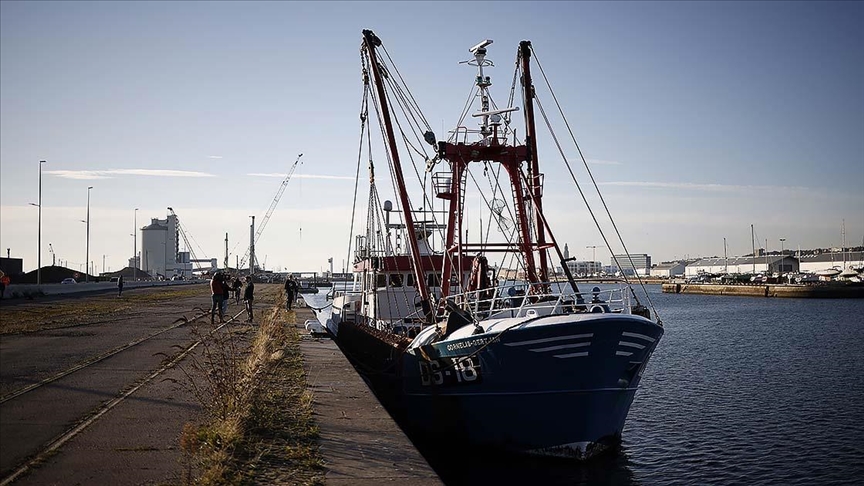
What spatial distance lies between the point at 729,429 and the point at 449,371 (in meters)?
9.32

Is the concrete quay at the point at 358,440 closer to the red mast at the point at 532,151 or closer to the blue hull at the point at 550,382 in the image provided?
the blue hull at the point at 550,382

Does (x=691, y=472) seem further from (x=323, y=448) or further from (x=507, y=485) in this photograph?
(x=323, y=448)

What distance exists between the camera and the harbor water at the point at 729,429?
16.5m

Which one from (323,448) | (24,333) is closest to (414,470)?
(323,448)

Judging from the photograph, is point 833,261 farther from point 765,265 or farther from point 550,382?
Result: point 550,382

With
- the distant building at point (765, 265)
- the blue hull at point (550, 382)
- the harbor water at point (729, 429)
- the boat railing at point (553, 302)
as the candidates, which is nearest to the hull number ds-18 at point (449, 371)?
the blue hull at point (550, 382)

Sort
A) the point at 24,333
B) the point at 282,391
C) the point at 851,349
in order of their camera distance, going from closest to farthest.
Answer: the point at 282,391 < the point at 24,333 < the point at 851,349

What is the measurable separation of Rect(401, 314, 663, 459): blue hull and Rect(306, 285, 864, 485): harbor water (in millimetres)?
486

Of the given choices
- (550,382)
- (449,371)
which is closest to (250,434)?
(550,382)

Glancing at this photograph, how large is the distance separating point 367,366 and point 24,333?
11.3 m

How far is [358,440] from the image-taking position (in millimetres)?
11492

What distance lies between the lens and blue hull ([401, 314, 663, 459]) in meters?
15.3

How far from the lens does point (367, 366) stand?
88.0ft

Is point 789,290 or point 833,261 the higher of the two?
A: point 833,261
